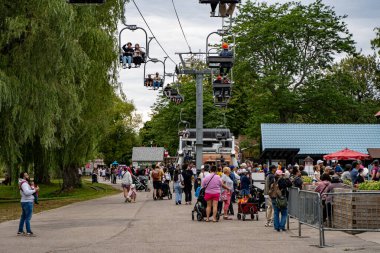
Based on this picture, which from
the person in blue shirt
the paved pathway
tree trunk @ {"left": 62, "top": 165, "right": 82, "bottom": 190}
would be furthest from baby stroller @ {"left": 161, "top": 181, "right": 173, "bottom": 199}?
the person in blue shirt

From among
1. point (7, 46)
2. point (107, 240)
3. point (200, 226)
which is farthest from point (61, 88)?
point (107, 240)

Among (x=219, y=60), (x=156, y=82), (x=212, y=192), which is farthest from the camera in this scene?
(x=156, y=82)

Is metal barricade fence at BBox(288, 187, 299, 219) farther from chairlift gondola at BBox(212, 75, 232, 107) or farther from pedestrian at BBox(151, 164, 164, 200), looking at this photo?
chairlift gondola at BBox(212, 75, 232, 107)

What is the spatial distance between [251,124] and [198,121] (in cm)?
3363

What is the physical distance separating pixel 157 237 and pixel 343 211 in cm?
420

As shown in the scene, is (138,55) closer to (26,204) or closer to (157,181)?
(157,181)

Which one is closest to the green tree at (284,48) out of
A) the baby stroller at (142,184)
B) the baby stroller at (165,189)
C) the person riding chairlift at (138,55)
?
the baby stroller at (142,184)

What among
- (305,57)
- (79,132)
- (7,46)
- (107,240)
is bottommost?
(107,240)

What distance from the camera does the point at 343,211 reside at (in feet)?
51.6

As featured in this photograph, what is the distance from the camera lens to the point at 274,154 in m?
52.1

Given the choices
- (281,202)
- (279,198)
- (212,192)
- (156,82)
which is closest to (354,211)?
(281,202)

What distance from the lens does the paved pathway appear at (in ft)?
46.8

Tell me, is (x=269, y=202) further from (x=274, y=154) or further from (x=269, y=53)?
(x=269, y=53)

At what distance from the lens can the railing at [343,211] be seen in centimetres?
1491
